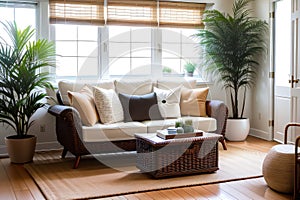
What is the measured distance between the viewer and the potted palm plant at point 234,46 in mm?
5754

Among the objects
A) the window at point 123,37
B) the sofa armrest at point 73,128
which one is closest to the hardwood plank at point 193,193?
the sofa armrest at point 73,128

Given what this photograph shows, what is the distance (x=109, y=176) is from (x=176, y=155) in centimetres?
75

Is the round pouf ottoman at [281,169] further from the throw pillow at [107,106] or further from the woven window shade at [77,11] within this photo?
the woven window shade at [77,11]

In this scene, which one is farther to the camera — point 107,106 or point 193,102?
point 193,102

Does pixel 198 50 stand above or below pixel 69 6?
below

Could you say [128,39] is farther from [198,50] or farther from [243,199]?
[243,199]

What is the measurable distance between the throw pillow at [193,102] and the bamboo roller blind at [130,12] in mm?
1236

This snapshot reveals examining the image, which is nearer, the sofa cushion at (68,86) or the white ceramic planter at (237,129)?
the sofa cushion at (68,86)

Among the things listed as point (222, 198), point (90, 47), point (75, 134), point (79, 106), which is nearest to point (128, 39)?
point (90, 47)

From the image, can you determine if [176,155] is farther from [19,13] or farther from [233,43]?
[19,13]

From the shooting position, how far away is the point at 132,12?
5.66 metres

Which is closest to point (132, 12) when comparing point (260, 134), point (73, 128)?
point (73, 128)

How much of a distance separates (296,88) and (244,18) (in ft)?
5.87

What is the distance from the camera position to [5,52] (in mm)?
4484
